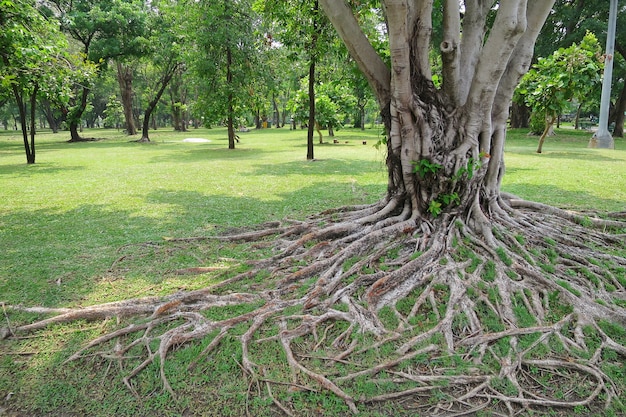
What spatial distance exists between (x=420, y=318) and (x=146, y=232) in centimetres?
405

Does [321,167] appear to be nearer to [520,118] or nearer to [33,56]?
[33,56]

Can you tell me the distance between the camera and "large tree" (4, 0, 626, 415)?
2658mm

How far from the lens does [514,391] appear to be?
2521 millimetres

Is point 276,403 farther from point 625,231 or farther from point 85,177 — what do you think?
point 85,177

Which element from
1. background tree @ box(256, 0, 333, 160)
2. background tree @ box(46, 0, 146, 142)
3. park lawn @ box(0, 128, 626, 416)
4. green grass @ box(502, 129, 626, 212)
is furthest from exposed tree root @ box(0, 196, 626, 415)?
background tree @ box(46, 0, 146, 142)

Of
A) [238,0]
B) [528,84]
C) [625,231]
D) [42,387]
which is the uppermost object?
[238,0]

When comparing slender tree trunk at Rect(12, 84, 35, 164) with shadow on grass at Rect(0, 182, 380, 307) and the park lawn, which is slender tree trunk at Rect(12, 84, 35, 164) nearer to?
the park lawn

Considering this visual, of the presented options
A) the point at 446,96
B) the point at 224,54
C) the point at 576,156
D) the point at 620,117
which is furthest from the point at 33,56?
the point at 620,117

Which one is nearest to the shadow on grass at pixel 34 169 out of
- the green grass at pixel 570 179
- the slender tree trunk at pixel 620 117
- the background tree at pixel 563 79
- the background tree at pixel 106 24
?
the background tree at pixel 106 24

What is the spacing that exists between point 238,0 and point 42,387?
53.8ft

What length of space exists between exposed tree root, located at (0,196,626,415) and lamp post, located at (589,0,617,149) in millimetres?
12281

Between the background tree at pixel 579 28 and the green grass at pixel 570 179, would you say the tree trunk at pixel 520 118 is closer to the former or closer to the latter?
the background tree at pixel 579 28

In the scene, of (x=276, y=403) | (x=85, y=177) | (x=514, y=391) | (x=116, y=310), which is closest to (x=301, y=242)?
(x=116, y=310)

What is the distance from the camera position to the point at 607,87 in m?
14.5
